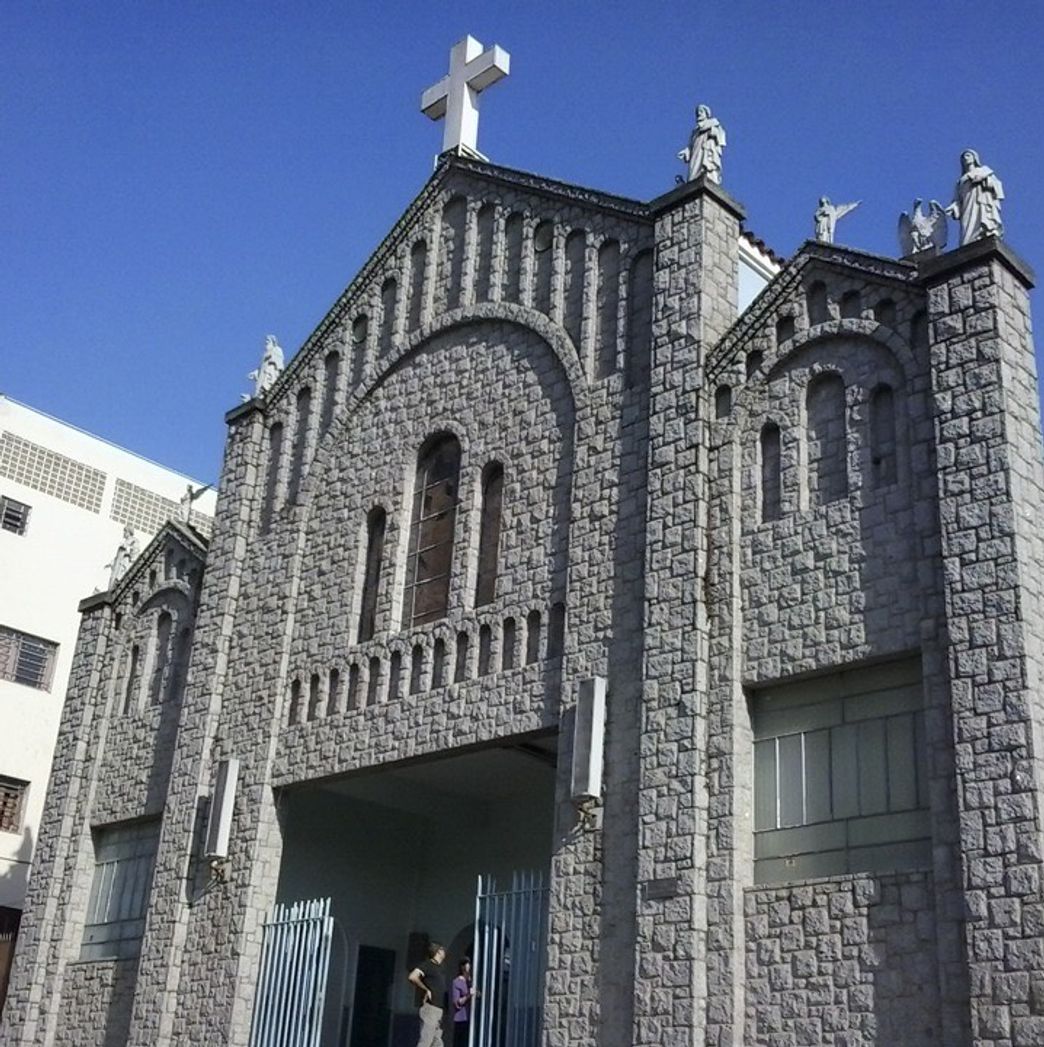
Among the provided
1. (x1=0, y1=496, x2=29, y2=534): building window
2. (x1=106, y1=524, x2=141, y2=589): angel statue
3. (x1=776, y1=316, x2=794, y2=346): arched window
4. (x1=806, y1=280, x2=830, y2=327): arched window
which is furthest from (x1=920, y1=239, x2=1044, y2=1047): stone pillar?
(x1=0, y1=496, x2=29, y2=534): building window

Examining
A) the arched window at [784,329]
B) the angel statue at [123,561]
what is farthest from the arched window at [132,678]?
the arched window at [784,329]

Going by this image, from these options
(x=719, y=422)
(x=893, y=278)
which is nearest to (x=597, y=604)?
(x=719, y=422)

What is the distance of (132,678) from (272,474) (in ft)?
13.3

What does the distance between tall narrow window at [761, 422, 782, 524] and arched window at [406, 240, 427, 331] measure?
658cm

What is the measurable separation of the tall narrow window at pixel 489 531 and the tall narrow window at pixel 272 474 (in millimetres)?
4309

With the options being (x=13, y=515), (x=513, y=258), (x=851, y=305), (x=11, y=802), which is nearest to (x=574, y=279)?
(x=513, y=258)

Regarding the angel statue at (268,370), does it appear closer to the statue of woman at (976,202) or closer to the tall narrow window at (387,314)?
the tall narrow window at (387,314)

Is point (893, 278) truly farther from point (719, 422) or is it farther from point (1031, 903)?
point (1031, 903)

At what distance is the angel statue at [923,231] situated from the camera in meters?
14.1

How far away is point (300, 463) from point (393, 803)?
517 centimetres

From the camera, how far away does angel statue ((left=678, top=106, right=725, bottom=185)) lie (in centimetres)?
1638

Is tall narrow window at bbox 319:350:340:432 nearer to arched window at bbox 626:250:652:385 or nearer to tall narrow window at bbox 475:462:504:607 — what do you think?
tall narrow window at bbox 475:462:504:607

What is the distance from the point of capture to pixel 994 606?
12094 mm

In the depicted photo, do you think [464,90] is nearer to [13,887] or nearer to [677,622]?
[677,622]
